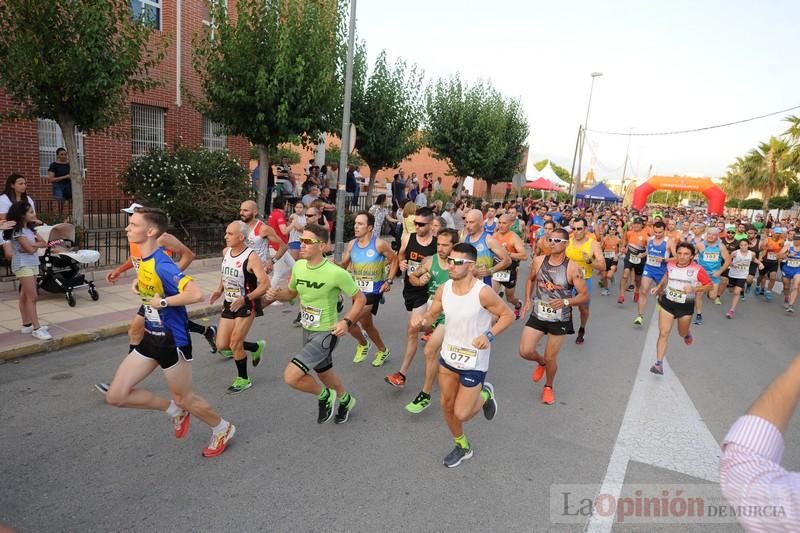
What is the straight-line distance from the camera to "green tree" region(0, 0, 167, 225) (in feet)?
29.2

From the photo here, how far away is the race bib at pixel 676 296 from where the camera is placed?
6.93m

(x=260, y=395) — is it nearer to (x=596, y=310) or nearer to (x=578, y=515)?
(x=578, y=515)

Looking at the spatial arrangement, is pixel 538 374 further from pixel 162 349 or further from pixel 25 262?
pixel 25 262

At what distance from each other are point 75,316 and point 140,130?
33.7 ft

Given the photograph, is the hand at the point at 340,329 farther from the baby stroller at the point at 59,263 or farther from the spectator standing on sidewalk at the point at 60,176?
the spectator standing on sidewalk at the point at 60,176

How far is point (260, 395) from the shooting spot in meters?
5.36

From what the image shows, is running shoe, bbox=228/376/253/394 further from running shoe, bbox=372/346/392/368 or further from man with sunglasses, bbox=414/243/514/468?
man with sunglasses, bbox=414/243/514/468

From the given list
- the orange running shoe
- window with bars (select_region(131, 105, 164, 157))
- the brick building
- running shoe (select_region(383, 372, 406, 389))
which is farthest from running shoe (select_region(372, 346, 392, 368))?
window with bars (select_region(131, 105, 164, 157))

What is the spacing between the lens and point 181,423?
420 cm

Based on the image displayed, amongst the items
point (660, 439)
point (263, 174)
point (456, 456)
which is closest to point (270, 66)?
point (263, 174)

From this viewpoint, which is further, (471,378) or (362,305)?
(362,305)

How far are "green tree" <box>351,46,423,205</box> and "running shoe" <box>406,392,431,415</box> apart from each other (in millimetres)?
14194

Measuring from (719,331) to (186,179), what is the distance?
11.7 m

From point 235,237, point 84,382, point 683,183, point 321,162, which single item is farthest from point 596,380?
point 683,183
